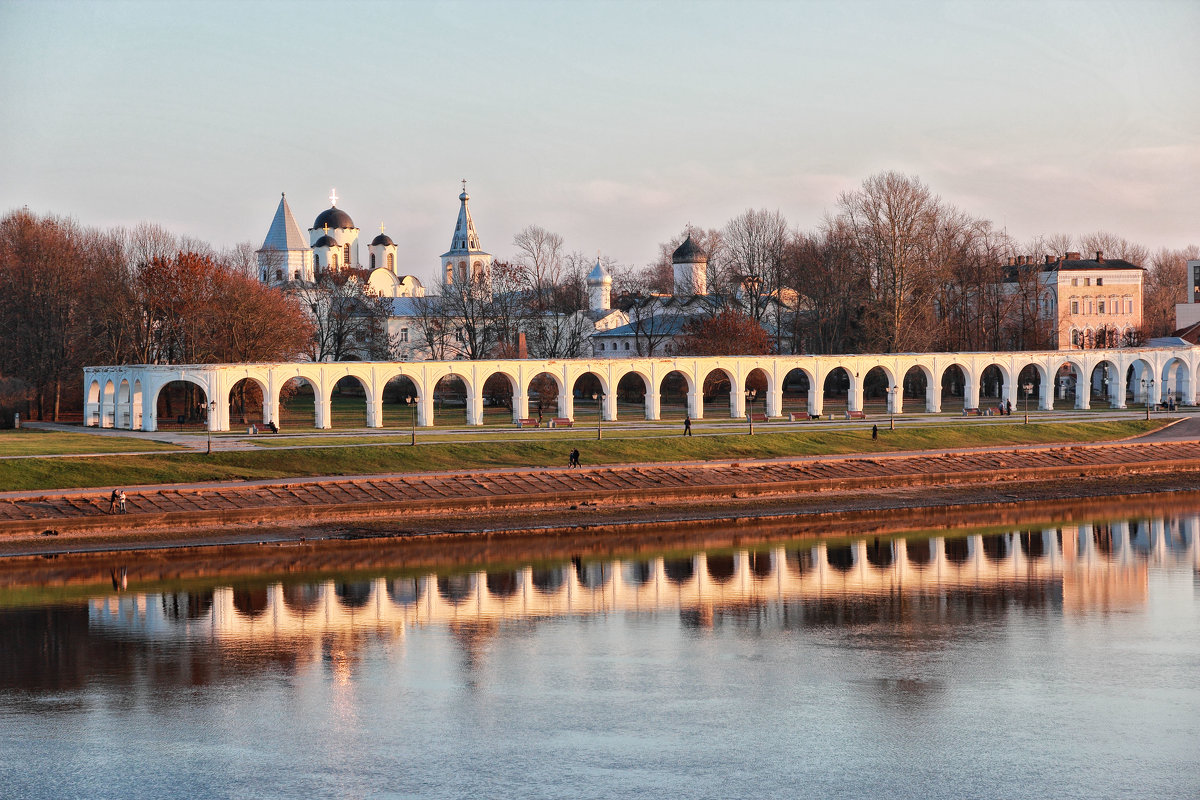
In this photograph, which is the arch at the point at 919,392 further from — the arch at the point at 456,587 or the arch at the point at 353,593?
the arch at the point at 353,593

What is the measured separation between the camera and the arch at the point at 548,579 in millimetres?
27375

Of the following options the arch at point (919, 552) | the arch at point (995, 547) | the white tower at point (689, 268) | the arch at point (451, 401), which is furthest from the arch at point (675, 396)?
the arch at point (919, 552)

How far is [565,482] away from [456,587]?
37.4 feet

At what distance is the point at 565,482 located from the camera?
3853 cm

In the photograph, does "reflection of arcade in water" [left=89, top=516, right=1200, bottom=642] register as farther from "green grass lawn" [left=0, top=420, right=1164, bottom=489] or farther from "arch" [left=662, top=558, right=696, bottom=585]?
"green grass lawn" [left=0, top=420, right=1164, bottom=489]

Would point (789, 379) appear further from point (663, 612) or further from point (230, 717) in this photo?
point (230, 717)

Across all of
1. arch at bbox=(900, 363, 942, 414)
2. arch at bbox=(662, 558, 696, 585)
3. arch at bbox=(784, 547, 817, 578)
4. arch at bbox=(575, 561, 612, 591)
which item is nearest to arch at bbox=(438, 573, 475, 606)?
arch at bbox=(575, 561, 612, 591)

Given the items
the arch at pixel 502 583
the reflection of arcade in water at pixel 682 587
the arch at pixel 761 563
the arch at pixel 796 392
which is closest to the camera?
Result: the reflection of arcade in water at pixel 682 587

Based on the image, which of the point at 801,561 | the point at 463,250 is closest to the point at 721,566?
the point at 801,561

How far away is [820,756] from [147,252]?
222 feet

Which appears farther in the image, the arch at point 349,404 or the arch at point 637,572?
the arch at point 349,404

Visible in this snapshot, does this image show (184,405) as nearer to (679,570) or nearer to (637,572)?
(637,572)

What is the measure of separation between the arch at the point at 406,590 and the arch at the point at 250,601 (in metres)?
2.57

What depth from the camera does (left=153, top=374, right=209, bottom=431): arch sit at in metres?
57.5
